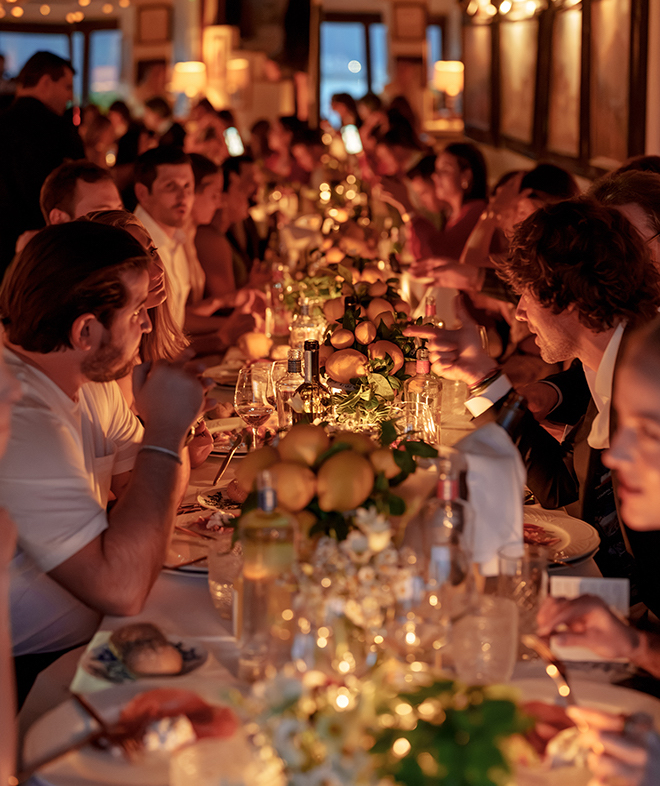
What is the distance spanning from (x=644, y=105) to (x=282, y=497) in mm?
4402

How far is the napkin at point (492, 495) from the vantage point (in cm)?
121

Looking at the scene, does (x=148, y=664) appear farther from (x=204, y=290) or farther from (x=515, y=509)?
(x=204, y=290)

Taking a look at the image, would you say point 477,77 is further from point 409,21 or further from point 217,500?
point 217,500

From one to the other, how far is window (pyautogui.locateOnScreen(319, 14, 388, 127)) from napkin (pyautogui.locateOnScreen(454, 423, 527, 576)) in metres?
Result: 14.2

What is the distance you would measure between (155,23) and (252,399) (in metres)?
13.6

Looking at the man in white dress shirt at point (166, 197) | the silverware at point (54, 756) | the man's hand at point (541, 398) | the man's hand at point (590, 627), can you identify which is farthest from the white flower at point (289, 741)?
the man in white dress shirt at point (166, 197)

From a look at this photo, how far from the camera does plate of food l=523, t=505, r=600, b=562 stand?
4.95 feet

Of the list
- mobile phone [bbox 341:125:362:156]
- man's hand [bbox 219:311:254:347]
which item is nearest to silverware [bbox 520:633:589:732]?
man's hand [bbox 219:311:254:347]

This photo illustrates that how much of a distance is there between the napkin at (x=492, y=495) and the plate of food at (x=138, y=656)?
1.29 ft

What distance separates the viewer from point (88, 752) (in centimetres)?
93

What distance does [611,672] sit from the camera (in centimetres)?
114

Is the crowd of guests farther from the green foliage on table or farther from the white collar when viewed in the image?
the green foliage on table

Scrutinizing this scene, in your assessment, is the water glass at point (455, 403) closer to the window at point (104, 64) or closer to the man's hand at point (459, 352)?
the man's hand at point (459, 352)

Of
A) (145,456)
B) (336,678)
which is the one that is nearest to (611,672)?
(336,678)
